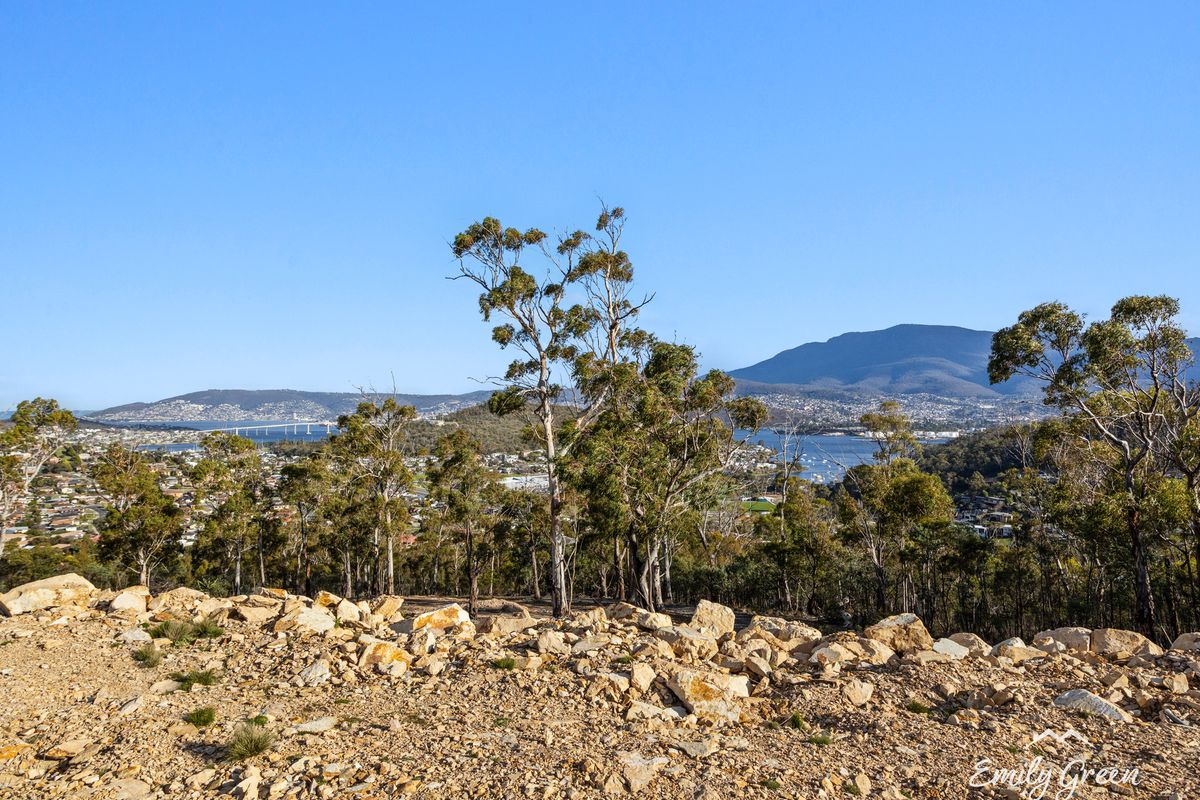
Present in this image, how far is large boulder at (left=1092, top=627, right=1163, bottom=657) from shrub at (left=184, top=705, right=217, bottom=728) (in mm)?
13809

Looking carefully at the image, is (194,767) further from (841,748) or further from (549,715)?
(841,748)

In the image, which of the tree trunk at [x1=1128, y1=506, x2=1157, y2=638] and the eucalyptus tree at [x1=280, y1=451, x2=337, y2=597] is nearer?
the tree trunk at [x1=1128, y1=506, x2=1157, y2=638]

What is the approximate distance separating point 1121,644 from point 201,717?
46.9 ft

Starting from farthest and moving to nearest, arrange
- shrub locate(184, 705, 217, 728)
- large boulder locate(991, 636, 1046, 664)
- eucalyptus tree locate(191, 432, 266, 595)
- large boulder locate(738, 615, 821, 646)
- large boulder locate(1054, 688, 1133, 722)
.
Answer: eucalyptus tree locate(191, 432, 266, 595)
large boulder locate(738, 615, 821, 646)
large boulder locate(991, 636, 1046, 664)
large boulder locate(1054, 688, 1133, 722)
shrub locate(184, 705, 217, 728)

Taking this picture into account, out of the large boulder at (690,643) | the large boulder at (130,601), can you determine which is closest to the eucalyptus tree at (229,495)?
the large boulder at (130,601)

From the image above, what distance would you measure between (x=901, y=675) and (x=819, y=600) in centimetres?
2966

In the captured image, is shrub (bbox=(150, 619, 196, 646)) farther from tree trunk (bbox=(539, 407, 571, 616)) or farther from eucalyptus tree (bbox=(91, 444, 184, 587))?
eucalyptus tree (bbox=(91, 444, 184, 587))

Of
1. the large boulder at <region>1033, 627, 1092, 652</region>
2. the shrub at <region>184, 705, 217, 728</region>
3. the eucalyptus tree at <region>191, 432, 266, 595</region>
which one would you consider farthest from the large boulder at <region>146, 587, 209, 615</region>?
the eucalyptus tree at <region>191, 432, 266, 595</region>

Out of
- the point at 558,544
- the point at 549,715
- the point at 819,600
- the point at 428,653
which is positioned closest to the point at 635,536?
the point at 558,544

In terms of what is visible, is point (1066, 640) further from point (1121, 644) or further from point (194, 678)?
point (194, 678)

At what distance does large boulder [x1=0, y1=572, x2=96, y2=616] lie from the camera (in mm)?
11995

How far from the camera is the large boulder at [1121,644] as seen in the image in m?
10.8

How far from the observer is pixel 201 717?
7789mm

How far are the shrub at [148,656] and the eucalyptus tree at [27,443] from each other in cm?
2063
